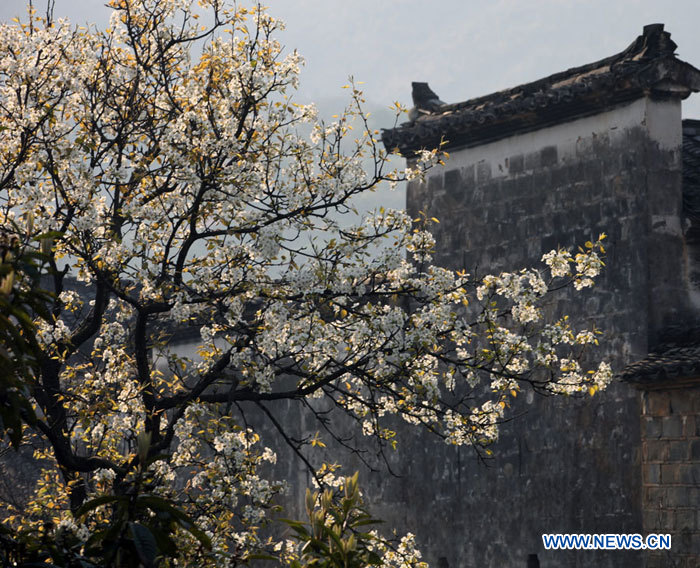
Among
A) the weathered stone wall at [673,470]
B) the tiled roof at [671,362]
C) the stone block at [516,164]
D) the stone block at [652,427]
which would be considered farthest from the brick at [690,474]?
the stone block at [516,164]

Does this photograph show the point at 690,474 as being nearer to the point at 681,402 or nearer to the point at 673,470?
the point at 673,470

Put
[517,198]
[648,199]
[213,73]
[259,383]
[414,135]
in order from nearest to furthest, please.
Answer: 1. [259,383]
2. [213,73]
3. [648,199]
4. [517,198]
5. [414,135]

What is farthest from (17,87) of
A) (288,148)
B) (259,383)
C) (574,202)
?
(574,202)

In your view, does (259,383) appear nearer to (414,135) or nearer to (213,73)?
(213,73)

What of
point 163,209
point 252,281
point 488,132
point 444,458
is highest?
point 488,132

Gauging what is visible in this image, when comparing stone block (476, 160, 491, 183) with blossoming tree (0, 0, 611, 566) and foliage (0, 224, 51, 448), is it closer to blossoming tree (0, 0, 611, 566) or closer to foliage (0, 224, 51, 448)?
blossoming tree (0, 0, 611, 566)

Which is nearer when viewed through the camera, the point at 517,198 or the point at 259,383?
the point at 259,383

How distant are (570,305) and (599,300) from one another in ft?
1.82

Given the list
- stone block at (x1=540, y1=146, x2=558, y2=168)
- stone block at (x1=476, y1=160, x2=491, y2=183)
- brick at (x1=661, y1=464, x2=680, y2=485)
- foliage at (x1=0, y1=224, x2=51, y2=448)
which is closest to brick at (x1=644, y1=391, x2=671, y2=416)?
brick at (x1=661, y1=464, x2=680, y2=485)

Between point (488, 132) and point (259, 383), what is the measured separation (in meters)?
9.46

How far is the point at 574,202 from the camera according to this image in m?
17.6

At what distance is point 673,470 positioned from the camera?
14695 mm

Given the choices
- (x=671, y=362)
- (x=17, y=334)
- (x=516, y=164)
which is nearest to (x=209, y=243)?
(x=17, y=334)

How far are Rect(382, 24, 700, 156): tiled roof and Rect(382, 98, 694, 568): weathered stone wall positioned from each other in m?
0.23
